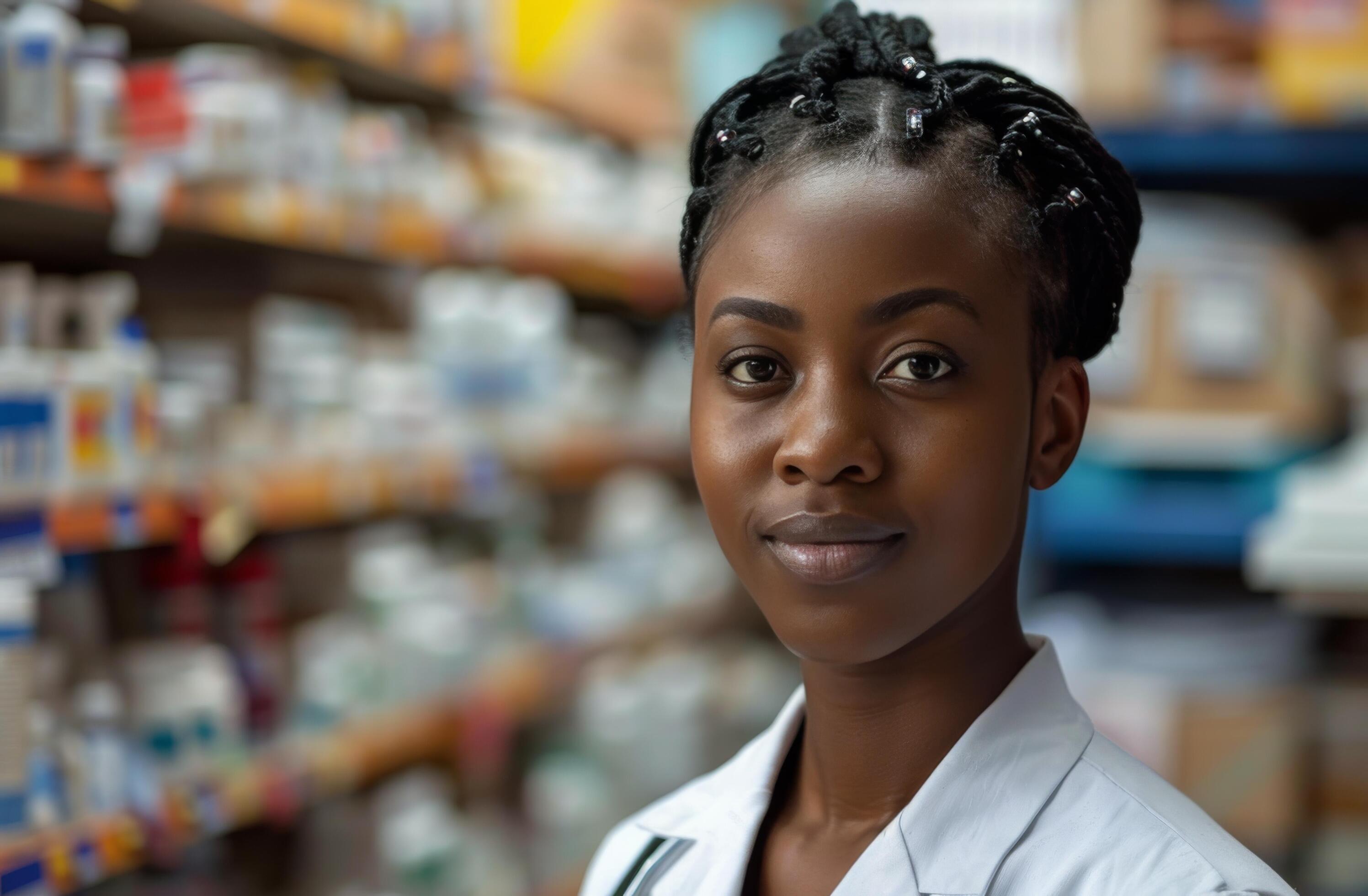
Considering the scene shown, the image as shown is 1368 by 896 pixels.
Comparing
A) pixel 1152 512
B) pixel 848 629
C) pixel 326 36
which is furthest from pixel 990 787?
pixel 1152 512

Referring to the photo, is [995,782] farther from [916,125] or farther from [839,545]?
[916,125]

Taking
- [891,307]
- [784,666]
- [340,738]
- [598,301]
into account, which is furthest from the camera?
[784,666]

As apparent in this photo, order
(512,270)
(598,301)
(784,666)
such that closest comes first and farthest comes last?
(512,270), (598,301), (784,666)

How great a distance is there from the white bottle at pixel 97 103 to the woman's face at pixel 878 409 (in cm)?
121

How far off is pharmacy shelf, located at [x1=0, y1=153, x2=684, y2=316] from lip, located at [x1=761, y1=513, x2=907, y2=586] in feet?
3.97

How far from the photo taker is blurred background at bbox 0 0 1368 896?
5.98 ft

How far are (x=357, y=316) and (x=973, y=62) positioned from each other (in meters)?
2.12

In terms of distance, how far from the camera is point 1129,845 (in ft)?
2.65

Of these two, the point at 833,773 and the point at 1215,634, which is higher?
the point at 833,773

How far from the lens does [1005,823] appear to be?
855 mm

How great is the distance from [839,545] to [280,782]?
5.03ft

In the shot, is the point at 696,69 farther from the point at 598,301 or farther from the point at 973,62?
the point at 973,62

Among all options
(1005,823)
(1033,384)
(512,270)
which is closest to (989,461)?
(1033,384)

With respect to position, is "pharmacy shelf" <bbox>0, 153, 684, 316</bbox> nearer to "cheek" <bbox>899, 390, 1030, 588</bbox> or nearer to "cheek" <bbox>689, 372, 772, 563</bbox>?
"cheek" <bbox>689, 372, 772, 563</bbox>
